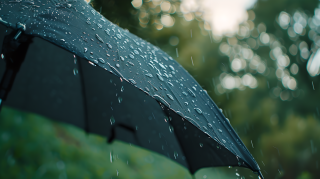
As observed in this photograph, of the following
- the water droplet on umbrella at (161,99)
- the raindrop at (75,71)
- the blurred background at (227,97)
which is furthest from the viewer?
the blurred background at (227,97)

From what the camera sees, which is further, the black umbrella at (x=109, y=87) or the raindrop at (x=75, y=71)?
the raindrop at (x=75, y=71)

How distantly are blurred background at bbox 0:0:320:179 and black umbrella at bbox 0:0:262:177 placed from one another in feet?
3.20

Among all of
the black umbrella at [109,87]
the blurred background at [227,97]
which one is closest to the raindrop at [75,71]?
the black umbrella at [109,87]

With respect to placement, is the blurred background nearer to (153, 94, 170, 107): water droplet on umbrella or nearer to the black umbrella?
the black umbrella

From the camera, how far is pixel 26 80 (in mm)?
1930

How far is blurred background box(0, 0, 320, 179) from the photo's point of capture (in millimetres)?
4137

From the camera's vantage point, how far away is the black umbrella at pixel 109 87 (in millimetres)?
915

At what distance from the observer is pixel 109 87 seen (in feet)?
6.25

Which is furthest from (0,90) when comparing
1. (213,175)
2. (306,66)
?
(306,66)

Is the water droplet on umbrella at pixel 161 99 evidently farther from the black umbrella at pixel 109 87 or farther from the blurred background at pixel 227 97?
the blurred background at pixel 227 97

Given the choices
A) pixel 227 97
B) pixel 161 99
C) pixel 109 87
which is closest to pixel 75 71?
pixel 109 87

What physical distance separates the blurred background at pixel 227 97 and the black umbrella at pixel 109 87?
98 cm

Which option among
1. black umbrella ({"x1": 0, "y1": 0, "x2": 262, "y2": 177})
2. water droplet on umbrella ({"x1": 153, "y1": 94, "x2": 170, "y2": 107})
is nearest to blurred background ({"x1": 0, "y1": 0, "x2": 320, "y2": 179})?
black umbrella ({"x1": 0, "y1": 0, "x2": 262, "y2": 177})

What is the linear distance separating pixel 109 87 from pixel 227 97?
7038 millimetres
